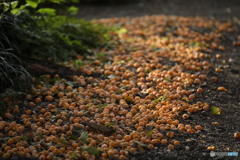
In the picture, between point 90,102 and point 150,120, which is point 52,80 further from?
point 150,120

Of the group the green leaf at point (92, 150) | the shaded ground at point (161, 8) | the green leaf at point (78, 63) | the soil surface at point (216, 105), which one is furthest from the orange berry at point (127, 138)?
the shaded ground at point (161, 8)

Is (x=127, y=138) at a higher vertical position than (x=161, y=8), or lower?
lower

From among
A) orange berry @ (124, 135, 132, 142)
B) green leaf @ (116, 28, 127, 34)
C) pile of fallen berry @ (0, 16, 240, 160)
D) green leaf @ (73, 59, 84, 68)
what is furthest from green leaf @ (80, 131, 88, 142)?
green leaf @ (116, 28, 127, 34)

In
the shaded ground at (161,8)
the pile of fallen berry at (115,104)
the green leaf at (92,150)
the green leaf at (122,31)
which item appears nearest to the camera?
the green leaf at (92,150)

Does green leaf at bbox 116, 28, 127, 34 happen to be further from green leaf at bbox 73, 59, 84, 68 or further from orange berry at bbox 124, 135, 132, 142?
orange berry at bbox 124, 135, 132, 142

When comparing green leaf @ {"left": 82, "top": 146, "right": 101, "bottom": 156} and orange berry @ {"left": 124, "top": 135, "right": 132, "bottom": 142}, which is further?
orange berry @ {"left": 124, "top": 135, "right": 132, "bottom": 142}

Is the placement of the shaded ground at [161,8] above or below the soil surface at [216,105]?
above

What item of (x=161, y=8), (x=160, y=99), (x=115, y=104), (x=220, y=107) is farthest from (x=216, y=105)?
(x=161, y=8)

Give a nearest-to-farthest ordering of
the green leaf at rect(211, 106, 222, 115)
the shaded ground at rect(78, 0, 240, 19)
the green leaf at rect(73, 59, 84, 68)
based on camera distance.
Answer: the green leaf at rect(211, 106, 222, 115) < the green leaf at rect(73, 59, 84, 68) < the shaded ground at rect(78, 0, 240, 19)

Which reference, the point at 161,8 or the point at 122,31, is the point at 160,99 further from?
the point at 161,8

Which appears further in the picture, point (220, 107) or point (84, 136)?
point (220, 107)

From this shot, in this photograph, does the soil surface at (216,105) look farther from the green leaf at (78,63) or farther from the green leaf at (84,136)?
the green leaf at (84,136)

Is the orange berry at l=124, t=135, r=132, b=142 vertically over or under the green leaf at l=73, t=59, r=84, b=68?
under

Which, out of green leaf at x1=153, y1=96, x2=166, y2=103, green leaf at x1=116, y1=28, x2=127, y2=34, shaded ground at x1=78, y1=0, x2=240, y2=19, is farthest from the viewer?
shaded ground at x1=78, y1=0, x2=240, y2=19
